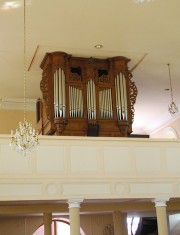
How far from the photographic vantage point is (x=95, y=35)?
32.4 ft

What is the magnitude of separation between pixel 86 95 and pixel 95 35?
152 centimetres

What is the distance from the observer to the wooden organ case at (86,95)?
411 inches

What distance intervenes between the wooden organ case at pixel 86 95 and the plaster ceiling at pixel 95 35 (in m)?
0.30

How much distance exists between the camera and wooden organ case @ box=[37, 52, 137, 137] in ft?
34.2

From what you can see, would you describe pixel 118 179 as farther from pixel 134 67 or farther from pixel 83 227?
pixel 83 227

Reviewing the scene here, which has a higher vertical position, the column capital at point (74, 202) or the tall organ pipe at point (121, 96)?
the tall organ pipe at point (121, 96)

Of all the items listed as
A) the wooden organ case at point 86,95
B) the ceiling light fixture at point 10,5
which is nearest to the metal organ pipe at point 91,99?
the wooden organ case at point 86,95

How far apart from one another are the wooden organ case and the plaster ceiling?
0.30m

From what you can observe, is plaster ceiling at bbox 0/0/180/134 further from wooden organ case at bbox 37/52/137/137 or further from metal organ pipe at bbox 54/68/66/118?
metal organ pipe at bbox 54/68/66/118

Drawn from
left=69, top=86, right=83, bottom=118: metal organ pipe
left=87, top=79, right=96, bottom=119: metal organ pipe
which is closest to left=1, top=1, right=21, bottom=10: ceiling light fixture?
left=69, top=86, right=83, bottom=118: metal organ pipe

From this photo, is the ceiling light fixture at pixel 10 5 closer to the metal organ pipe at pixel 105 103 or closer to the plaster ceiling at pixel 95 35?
the plaster ceiling at pixel 95 35

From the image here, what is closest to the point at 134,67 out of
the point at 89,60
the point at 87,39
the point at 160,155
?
the point at 89,60

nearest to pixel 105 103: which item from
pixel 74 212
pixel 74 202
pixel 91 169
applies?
pixel 91 169

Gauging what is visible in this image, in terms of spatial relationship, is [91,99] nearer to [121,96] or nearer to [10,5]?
[121,96]
